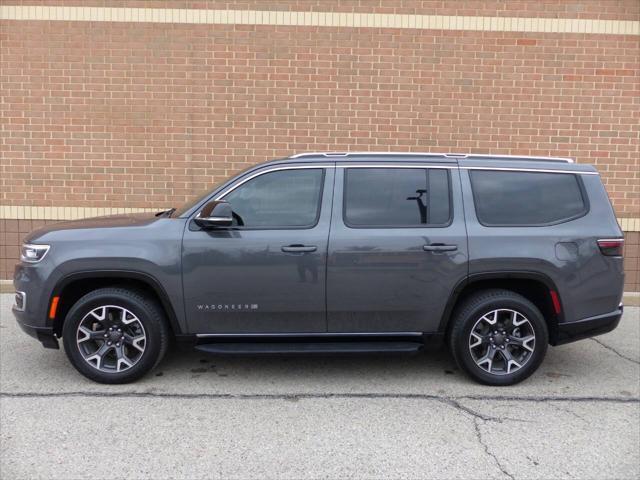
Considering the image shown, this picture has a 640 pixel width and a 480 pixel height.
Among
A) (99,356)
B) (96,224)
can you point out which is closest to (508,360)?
(99,356)

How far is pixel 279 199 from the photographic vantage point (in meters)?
4.52

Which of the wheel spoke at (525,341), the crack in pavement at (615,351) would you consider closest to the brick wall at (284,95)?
the crack in pavement at (615,351)

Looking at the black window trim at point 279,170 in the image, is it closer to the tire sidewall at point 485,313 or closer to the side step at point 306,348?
the side step at point 306,348

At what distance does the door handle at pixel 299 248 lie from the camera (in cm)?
436

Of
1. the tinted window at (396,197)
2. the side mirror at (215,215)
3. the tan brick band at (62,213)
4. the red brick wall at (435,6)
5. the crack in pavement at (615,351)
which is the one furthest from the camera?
the tan brick band at (62,213)

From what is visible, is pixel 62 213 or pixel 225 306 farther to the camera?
pixel 62 213

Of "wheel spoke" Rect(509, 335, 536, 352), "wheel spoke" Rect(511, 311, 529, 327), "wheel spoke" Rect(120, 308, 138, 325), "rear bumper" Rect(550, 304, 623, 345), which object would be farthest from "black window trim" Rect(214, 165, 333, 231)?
"rear bumper" Rect(550, 304, 623, 345)

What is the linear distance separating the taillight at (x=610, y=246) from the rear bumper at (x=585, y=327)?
493 mm

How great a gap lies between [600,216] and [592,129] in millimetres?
4317

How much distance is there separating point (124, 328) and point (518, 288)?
129 inches

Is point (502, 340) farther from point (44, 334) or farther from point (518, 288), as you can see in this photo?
point (44, 334)

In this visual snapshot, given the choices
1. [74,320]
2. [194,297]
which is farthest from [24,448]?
[194,297]

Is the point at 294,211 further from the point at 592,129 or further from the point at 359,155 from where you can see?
Answer: the point at 592,129

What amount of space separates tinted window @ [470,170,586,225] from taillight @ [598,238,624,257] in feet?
0.94
